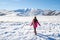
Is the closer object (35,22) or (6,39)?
(6,39)

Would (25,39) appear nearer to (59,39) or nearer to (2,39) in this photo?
(2,39)

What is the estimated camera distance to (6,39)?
10258 millimetres

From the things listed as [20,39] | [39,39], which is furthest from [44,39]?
[20,39]

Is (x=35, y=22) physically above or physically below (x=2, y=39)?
above

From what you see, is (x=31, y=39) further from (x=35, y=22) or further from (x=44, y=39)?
(x=35, y=22)

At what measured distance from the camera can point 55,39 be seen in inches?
402

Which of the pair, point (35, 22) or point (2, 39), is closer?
point (2, 39)

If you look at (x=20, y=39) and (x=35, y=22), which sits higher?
(x=35, y=22)

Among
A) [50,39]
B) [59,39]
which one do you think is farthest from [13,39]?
[59,39]

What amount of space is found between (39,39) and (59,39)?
62.7 inches

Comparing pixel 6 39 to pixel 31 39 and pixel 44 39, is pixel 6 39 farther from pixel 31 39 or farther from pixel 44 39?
pixel 44 39

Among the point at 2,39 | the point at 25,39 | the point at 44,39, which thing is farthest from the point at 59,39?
the point at 2,39

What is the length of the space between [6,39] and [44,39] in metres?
3.07

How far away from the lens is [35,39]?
1024 centimetres
